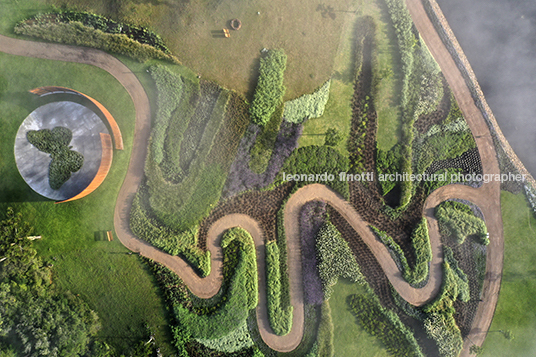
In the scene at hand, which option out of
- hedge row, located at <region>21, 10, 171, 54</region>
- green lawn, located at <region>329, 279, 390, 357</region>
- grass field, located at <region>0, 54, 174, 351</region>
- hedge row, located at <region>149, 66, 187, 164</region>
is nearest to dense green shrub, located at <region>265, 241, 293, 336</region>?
green lawn, located at <region>329, 279, 390, 357</region>

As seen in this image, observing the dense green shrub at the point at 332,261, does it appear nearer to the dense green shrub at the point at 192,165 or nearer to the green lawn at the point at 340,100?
the green lawn at the point at 340,100

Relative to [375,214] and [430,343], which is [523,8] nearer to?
[375,214]

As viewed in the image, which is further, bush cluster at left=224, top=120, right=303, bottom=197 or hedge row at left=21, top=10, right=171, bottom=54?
bush cluster at left=224, top=120, right=303, bottom=197

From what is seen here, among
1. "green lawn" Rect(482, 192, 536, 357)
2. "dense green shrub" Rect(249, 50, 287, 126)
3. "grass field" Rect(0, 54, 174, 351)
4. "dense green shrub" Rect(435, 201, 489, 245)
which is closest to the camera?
"dense green shrub" Rect(249, 50, 287, 126)

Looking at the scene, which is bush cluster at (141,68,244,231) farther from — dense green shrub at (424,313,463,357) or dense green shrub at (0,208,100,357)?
dense green shrub at (424,313,463,357)

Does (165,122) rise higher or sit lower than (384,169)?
lower

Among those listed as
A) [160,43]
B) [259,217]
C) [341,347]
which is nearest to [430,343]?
[341,347]

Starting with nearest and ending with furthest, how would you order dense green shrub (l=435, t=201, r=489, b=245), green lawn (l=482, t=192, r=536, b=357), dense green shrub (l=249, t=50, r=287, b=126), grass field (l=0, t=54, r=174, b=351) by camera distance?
1. dense green shrub (l=249, t=50, r=287, b=126)
2. grass field (l=0, t=54, r=174, b=351)
3. dense green shrub (l=435, t=201, r=489, b=245)
4. green lawn (l=482, t=192, r=536, b=357)

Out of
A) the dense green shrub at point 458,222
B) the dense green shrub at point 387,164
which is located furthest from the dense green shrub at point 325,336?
the dense green shrub at point 458,222
